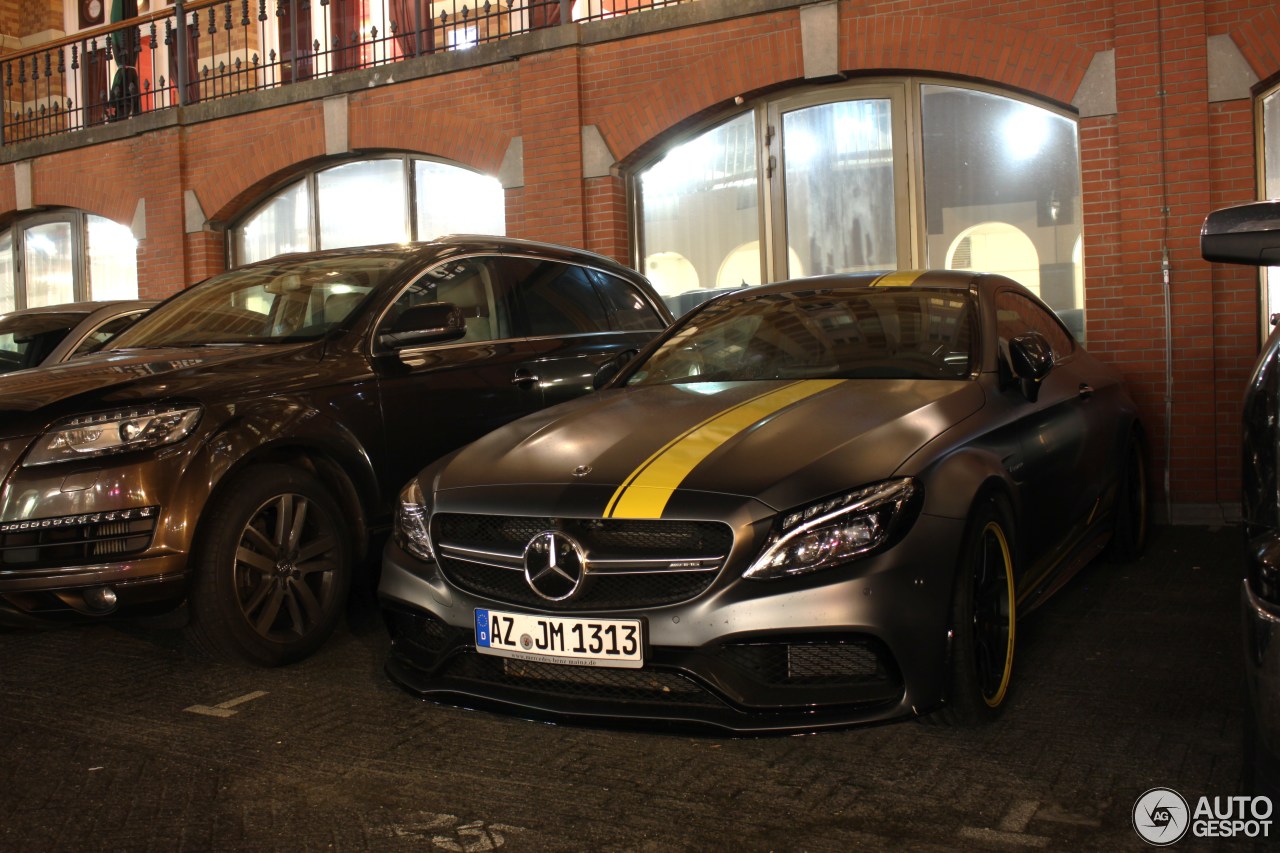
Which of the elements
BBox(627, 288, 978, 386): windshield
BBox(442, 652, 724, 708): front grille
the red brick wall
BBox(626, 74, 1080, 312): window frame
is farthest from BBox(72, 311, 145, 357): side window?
BBox(442, 652, 724, 708): front grille

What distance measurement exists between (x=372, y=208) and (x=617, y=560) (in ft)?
31.2

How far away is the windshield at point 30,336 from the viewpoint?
8.02 metres

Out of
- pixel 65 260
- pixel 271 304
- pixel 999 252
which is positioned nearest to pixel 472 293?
pixel 271 304

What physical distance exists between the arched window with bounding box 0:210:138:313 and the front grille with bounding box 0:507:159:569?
10416 millimetres

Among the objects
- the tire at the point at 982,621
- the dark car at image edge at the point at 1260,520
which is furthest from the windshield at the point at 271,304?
the dark car at image edge at the point at 1260,520

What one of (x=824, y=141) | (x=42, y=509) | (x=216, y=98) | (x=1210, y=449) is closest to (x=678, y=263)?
(x=824, y=141)

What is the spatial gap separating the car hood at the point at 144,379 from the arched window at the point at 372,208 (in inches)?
247

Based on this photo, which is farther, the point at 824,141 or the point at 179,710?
the point at 824,141

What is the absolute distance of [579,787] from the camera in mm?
3426

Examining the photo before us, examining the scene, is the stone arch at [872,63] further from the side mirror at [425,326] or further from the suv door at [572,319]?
the side mirror at [425,326]

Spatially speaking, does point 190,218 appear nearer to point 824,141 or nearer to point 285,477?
point 824,141

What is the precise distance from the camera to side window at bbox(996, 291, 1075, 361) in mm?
4798

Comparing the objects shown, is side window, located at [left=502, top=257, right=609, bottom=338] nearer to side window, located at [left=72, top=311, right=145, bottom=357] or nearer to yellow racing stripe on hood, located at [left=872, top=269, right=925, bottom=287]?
yellow racing stripe on hood, located at [left=872, top=269, right=925, bottom=287]

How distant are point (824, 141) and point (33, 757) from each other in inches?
296
